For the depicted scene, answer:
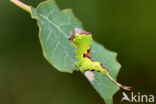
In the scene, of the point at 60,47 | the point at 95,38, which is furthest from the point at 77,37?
the point at 95,38

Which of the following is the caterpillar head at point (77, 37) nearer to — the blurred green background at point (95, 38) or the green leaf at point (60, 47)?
the green leaf at point (60, 47)

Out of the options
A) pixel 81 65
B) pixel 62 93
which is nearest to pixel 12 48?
pixel 62 93

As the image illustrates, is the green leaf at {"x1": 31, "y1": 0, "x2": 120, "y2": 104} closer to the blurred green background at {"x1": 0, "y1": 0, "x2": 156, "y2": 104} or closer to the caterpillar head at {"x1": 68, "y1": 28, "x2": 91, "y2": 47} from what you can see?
the caterpillar head at {"x1": 68, "y1": 28, "x2": 91, "y2": 47}

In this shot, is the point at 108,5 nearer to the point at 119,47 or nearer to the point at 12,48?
the point at 119,47

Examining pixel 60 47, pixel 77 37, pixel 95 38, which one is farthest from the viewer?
pixel 95 38

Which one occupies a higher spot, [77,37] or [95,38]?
[77,37]

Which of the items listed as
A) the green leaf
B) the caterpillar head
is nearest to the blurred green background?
the green leaf

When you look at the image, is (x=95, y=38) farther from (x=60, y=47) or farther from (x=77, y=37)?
(x=77, y=37)
